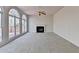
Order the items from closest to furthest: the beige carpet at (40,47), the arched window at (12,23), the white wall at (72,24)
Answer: the beige carpet at (40,47)
the white wall at (72,24)
the arched window at (12,23)

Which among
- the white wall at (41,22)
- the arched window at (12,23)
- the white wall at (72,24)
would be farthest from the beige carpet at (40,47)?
the white wall at (41,22)

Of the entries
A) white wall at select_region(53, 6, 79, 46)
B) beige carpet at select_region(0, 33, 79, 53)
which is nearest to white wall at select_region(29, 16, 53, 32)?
white wall at select_region(53, 6, 79, 46)

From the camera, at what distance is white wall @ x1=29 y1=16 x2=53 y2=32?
1705 cm

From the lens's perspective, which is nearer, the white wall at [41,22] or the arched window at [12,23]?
the arched window at [12,23]

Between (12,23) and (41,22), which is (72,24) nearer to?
(12,23)

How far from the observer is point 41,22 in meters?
17.1

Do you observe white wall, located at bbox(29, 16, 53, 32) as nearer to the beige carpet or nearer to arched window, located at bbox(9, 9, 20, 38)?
arched window, located at bbox(9, 9, 20, 38)

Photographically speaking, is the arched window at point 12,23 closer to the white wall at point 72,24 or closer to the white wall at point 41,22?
the white wall at point 72,24

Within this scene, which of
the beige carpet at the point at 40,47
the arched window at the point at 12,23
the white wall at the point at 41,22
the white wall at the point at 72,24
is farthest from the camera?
the white wall at the point at 41,22

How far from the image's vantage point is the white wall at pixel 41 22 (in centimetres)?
1705

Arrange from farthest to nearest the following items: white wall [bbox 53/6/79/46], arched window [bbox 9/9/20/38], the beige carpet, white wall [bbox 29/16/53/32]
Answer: white wall [bbox 29/16/53/32]
arched window [bbox 9/9/20/38]
white wall [bbox 53/6/79/46]
the beige carpet
